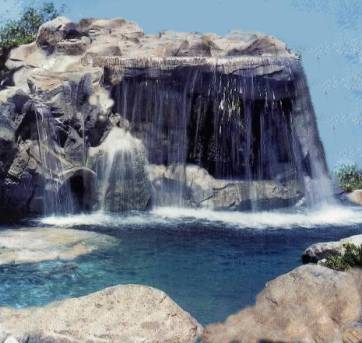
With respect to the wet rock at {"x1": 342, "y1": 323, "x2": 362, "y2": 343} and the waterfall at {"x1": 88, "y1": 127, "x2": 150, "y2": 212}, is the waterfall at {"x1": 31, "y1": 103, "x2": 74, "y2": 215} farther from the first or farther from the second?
the wet rock at {"x1": 342, "y1": 323, "x2": 362, "y2": 343}

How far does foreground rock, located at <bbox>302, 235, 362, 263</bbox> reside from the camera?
14.4 meters

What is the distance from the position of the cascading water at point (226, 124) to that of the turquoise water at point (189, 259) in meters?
2.12

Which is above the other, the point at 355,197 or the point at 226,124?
the point at 226,124

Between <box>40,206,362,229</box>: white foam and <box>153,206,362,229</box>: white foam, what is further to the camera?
<box>153,206,362,229</box>: white foam

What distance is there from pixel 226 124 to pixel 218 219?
478cm

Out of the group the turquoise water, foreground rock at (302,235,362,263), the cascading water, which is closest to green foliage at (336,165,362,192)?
the cascading water

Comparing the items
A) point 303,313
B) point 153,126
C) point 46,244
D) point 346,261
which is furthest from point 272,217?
point 303,313

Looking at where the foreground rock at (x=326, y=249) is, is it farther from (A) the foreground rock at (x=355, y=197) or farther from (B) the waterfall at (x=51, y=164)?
(A) the foreground rock at (x=355, y=197)

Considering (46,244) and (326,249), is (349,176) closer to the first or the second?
(326,249)

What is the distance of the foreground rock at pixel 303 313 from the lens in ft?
31.2

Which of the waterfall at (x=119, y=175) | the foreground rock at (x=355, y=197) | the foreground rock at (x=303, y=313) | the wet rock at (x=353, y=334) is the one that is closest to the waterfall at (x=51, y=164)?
the waterfall at (x=119, y=175)

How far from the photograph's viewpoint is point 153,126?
936 inches

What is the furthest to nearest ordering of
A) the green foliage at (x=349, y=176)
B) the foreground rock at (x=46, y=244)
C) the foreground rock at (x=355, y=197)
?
1. the green foliage at (x=349, y=176)
2. the foreground rock at (x=355, y=197)
3. the foreground rock at (x=46, y=244)

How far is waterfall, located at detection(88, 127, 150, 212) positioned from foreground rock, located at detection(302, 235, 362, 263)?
850cm
